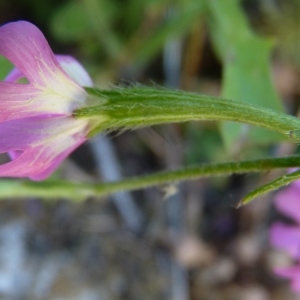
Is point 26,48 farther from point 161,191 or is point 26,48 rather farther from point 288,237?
point 161,191

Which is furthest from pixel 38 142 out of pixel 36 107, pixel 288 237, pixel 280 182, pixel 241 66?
pixel 241 66

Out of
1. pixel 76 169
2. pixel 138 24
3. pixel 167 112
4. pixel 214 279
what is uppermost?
pixel 167 112

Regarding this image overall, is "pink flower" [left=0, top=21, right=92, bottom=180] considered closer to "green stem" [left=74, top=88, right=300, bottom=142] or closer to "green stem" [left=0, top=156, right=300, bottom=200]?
"green stem" [left=74, top=88, right=300, bottom=142]

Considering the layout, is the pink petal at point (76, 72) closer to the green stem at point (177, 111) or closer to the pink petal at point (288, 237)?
the green stem at point (177, 111)

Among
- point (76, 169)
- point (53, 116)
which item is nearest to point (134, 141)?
point (76, 169)

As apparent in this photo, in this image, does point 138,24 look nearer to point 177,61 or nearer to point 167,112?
point 177,61

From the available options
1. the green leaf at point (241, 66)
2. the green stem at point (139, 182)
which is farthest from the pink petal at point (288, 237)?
the green stem at point (139, 182)

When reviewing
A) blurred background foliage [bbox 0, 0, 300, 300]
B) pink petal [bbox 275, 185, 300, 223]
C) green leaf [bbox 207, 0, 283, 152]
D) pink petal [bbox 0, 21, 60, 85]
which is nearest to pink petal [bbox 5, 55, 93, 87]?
pink petal [bbox 0, 21, 60, 85]

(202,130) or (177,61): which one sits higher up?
(177,61)

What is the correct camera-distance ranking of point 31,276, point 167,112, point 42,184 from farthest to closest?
1. point 31,276
2. point 42,184
3. point 167,112
